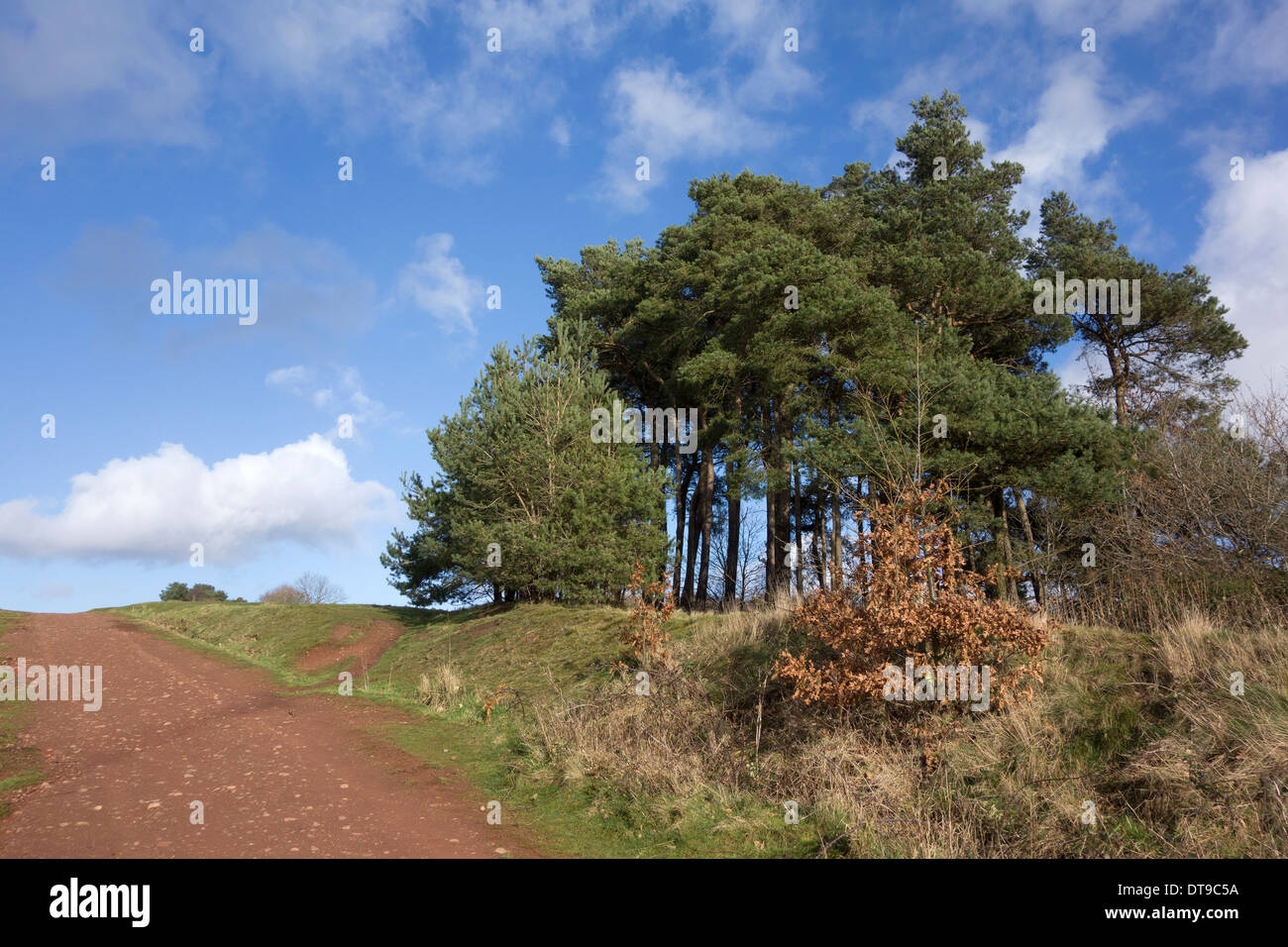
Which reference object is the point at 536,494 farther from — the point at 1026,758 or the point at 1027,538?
the point at 1026,758

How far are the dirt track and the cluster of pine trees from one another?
1023cm

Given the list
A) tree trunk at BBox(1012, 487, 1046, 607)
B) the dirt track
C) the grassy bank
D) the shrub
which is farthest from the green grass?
tree trunk at BBox(1012, 487, 1046, 607)

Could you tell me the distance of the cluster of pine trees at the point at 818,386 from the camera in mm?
18688

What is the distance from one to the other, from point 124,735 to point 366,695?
14.8ft

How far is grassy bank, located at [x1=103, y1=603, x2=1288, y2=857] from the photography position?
6.66 metres

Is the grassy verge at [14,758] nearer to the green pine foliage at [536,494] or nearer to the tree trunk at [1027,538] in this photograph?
the green pine foliage at [536,494]

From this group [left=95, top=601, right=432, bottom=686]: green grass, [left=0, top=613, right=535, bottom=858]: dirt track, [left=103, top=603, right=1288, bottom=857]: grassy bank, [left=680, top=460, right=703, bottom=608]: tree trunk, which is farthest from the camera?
[left=680, top=460, right=703, bottom=608]: tree trunk

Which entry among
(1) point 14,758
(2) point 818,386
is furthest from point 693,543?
(1) point 14,758

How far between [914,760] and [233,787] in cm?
766

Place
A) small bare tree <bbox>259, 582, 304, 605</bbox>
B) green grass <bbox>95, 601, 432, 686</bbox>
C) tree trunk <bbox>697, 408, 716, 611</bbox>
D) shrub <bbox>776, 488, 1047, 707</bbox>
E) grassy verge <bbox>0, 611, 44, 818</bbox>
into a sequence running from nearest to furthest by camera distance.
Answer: grassy verge <bbox>0, 611, 44, 818</bbox> < shrub <bbox>776, 488, 1047, 707</bbox> < green grass <bbox>95, 601, 432, 686</bbox> < tree trunk <bbox>697, 408, 716, 611</bbox> < small bare tree <bbox>259, 582, 304, 605</bbox>

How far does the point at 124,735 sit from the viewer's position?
10.6 m

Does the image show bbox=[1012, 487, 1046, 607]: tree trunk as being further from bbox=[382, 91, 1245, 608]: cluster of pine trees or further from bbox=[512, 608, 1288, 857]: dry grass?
bbox=[512, 608, 1288, 857]: dry grass

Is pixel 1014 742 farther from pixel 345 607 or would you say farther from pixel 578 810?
pixel 345 607

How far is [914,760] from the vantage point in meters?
8.62
